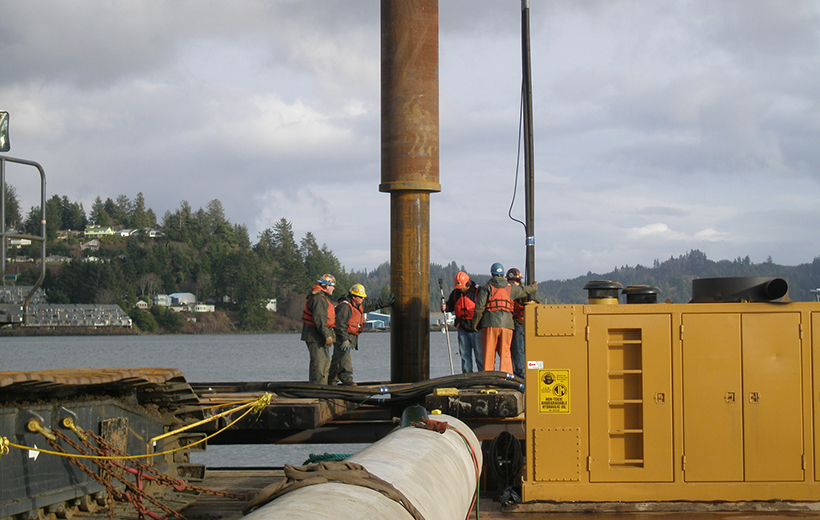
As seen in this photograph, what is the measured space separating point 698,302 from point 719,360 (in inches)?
28.2

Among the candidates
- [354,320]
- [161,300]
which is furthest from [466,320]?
[161,300]

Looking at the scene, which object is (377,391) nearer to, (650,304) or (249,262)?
(650,304)

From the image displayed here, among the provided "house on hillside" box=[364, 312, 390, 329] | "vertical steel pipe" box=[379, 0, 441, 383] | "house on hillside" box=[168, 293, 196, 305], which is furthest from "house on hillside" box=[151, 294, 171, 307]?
"vertical steel pipe" box=[379, 0, 441, 383]

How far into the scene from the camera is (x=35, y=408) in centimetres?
661

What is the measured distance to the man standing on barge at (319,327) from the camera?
13281 millimetres

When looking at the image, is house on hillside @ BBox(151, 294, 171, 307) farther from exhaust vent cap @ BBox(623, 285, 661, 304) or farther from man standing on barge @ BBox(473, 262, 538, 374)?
exhaust vent cap @ BBox(623, 285, 661, 304)

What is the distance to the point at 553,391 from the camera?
8.26m

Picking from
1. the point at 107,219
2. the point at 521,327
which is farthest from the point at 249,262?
the point at 521,327

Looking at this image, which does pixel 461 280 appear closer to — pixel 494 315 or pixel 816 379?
pixel 494 315

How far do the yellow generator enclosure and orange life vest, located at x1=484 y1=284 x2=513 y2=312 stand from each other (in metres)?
4.82

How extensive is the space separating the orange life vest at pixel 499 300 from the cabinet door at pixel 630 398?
15.8 ft

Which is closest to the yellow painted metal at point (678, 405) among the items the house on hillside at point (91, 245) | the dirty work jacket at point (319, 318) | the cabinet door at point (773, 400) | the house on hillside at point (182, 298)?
the cabinet door at point (773, 400)

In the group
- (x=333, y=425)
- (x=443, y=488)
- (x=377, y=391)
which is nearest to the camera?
(x=443, y=488)

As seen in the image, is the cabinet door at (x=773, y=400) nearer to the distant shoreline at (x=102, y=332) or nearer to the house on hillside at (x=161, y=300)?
the distant shoreline at (x=102, y=332)
